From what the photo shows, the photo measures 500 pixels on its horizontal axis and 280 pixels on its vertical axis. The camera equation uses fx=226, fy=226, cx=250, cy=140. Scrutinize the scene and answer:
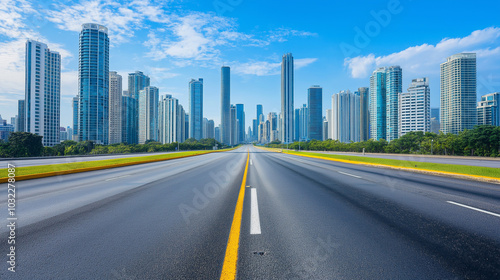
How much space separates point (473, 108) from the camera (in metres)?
166

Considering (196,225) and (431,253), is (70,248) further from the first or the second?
(431,253)

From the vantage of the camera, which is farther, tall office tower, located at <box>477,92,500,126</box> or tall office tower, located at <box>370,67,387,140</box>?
tall office tower, located at <box>370,67,387,140</box>

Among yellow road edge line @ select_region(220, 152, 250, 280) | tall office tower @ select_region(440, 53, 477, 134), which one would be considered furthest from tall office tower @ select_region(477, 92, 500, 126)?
yellow road edge line @ select_region(220, 152, 250, 280)

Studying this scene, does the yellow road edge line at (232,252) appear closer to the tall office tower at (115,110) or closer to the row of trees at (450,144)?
the row of trees at (450,144)

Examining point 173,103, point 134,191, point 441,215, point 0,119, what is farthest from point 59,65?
point 441,215

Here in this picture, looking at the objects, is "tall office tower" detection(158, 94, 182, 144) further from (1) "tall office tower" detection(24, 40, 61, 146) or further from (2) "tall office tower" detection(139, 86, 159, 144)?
(1) "tall office tower" detection(24, 40, 61, 146)

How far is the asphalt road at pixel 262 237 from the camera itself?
2.69 metres

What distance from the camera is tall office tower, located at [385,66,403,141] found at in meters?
162

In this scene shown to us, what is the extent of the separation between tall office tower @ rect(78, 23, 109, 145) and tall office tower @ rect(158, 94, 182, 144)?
38916 mm

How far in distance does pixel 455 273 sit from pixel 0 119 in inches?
9430

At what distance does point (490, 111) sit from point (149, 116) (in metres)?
245

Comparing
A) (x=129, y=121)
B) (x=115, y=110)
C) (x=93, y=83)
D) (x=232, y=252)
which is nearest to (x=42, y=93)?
(x=93, y=83)

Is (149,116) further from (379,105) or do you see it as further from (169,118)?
(379,105)

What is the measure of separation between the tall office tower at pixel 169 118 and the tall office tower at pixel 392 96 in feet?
503
